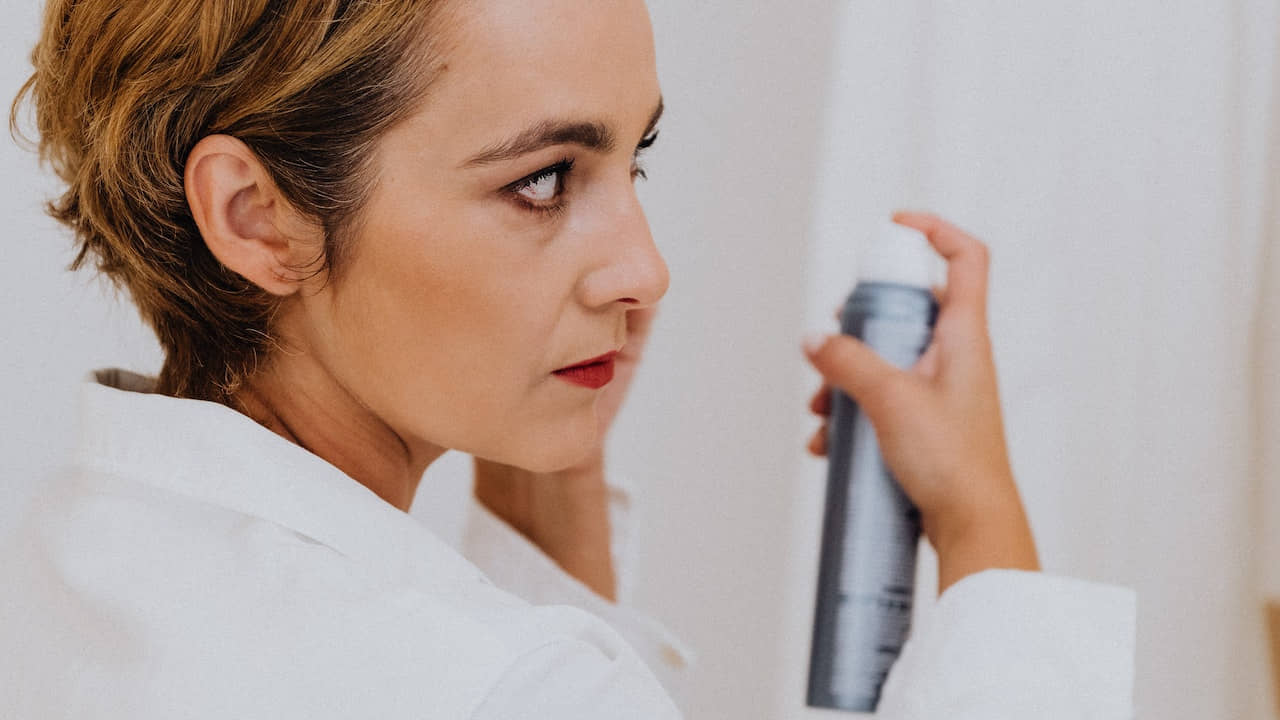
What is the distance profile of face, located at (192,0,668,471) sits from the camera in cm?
52

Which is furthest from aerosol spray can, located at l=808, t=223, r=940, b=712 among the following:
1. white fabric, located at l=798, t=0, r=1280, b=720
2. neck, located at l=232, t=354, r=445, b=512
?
neck, located at l=232, t=354, r=445, b=512

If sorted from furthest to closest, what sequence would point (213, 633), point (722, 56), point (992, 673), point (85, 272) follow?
point (722, 56)
point (85, 272)
point (992, 673)
point (213, 633)

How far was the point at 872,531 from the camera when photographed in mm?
681

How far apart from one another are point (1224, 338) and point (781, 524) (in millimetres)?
453

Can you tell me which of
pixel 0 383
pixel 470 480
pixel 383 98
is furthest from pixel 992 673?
pixel 0 383

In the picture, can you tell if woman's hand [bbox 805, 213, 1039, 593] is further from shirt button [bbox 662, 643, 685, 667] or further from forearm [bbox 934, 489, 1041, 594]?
shirt button [bbox 662, 643, 685, 667]

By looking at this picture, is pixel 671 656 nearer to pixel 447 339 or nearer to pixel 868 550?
pixel 868 550

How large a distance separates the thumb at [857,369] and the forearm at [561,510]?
236 mm

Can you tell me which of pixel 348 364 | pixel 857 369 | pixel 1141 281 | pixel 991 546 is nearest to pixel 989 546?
pixel 991 546

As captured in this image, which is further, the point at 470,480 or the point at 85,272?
the point at 470,480

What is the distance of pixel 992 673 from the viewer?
1.92 feet

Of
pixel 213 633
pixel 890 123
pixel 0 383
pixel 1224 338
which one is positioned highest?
pixel 890 123

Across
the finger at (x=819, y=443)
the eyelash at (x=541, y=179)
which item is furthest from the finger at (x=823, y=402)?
the eyelash at (x=541, y=179)

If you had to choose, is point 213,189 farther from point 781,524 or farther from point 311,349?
point 781,524
